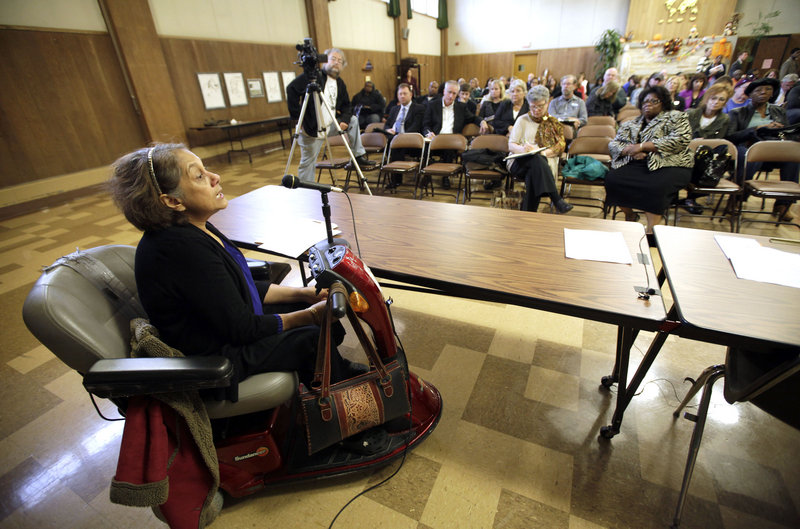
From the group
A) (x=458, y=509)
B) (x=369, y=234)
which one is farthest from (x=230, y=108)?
(x=458, y=509)

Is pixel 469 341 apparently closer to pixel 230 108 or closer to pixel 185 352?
pixel 185 352

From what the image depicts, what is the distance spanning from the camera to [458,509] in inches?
49.3

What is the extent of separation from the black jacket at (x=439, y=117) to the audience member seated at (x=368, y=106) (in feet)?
6.46

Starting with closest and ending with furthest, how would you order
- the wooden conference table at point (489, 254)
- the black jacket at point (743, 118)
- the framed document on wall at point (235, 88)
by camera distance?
the wooden conference table at point (489, 254) → the black jacket at point (743, 118) → the framed document on wall at point (235, 88)

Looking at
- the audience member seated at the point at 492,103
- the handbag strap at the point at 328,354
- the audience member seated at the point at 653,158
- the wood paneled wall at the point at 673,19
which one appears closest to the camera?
the handbag strap at the point at 328,354

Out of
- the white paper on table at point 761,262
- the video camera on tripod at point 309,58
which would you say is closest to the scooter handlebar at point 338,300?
the white paper on table at point 761,262

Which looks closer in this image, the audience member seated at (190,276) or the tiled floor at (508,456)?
the audience member seated at (190,276)

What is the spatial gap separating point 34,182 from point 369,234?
570 cm

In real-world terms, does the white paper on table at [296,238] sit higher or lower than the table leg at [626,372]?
higher

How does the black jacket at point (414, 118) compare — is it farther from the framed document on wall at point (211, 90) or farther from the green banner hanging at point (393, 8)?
the green banner hanging at point (393, 8)

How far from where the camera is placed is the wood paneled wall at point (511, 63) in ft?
39.6

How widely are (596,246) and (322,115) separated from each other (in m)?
3.47

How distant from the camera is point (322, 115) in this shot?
399 centimetres

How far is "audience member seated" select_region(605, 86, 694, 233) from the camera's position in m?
2.79
